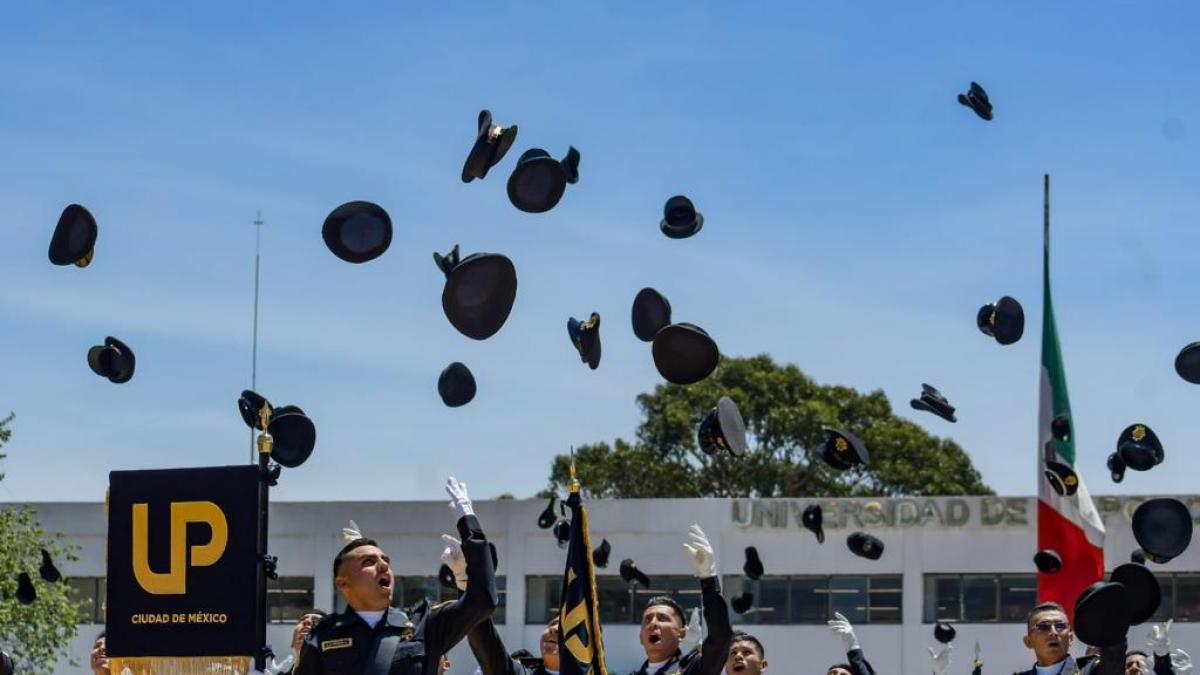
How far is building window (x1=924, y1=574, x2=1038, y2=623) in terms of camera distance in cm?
4453

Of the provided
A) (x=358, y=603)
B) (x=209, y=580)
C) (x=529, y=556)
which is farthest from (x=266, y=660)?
(x=529, y=556)

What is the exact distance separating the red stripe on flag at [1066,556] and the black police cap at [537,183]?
18.4m

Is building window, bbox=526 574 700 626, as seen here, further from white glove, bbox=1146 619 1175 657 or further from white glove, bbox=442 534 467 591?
white glove, bbox=442 534 467 591

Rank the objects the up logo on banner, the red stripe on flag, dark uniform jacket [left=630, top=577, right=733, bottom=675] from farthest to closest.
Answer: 1. the red stripe on flag
2. the up logo on banner
3. dark uniform jacket [left=630, top=577, right=733, bottom=675]

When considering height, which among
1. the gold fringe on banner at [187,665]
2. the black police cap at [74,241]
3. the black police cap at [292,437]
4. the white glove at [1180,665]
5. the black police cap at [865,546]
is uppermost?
the black police cap at [74,241]

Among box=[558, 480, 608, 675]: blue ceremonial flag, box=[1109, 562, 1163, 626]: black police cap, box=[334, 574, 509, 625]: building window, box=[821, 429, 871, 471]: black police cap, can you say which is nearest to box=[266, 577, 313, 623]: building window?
box=[334, 574, 509, 625]: building window

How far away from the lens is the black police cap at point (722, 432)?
17.3 m

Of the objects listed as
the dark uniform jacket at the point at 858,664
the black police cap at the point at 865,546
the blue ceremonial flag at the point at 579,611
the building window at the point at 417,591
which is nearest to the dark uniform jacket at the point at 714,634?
the blue ceremonial flag at the point at 579,611

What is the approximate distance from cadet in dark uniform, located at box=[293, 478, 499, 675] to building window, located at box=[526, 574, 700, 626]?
117ft

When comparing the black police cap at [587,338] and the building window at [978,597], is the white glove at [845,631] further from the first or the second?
the building window at [978,597]

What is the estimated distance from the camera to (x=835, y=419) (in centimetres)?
6619

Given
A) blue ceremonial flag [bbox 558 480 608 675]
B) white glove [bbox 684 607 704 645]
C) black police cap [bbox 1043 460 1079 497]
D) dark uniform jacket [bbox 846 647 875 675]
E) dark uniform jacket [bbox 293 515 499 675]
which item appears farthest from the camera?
black police cap [bbox 1043 460 1079 497]

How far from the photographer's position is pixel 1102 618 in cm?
1055

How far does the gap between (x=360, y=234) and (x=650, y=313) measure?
12.4 feet
